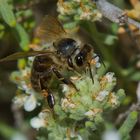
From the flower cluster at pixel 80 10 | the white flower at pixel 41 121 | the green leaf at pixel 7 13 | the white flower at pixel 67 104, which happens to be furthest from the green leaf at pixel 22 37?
the white flower at pixel 67 104

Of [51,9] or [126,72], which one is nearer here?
[126,72]

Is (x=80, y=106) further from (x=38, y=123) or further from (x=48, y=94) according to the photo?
(x=38, y=123)

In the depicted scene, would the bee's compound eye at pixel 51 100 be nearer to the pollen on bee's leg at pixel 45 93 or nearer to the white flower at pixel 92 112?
the pollen on bee's leg at pixel 45 93

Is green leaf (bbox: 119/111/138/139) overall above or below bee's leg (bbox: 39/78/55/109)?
below

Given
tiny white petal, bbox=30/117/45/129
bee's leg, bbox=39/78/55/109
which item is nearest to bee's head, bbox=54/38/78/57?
bee's leg, bbox=39/78/55/109

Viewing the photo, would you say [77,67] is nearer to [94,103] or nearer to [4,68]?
[94,103]

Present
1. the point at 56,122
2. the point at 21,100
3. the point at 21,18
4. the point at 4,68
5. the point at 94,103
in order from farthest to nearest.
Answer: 1. the point at 4,68
2. the point at 21,18
3. the point at 21,100
4. the point at 56,122
5. the point at 94,103

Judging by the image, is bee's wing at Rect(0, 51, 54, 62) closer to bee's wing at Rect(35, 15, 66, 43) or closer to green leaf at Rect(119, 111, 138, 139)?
bee's wing at Rect(35, 15, 66, 43)

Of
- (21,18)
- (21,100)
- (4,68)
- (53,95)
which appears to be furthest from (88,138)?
(4,68)
